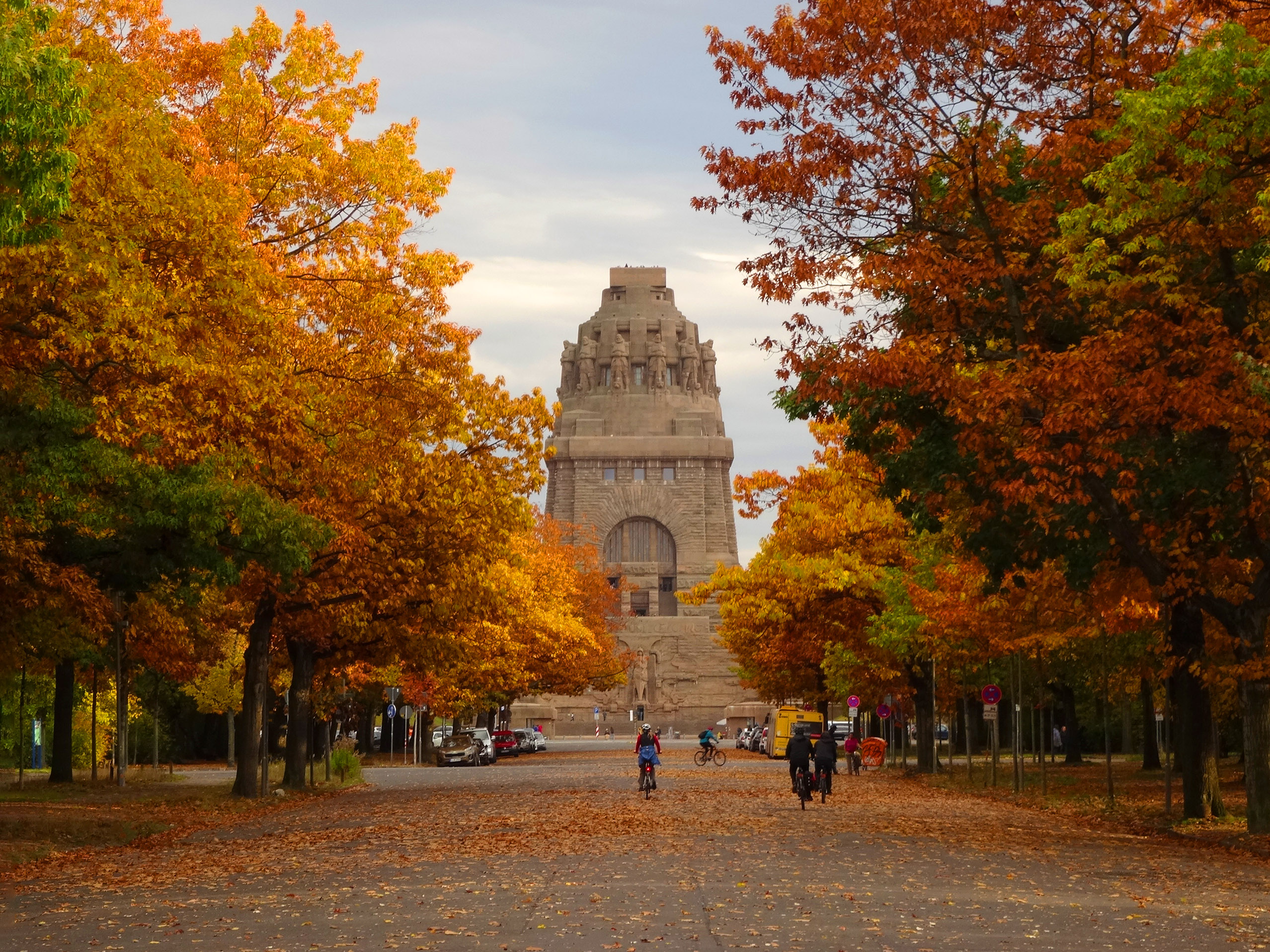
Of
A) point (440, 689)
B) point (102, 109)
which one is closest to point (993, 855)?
point (102, 109)

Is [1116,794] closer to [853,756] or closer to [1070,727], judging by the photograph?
[853,756]

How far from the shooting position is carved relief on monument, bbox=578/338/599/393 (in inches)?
5418

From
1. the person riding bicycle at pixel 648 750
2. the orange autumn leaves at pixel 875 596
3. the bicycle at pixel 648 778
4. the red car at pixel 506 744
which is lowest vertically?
the red car at pixel 506 744

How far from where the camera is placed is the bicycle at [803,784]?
2905 cm

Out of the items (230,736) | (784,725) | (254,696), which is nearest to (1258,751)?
(254,696)

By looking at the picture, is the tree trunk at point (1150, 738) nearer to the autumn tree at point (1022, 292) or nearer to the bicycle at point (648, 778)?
the bicycle at point (648, 778)

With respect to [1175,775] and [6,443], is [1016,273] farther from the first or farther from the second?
[1175,775]

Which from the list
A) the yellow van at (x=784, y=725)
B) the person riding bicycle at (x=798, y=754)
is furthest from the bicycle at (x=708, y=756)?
the person riding bicycle at (x=798, y=754)

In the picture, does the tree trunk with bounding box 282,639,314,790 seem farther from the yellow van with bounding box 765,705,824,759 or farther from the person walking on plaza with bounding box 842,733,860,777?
the yellow van with bounding box 765,705,824,759

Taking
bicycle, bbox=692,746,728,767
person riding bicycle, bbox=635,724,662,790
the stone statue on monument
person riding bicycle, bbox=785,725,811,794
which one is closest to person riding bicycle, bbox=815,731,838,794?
person riding bicycle, bbox=785,725,811,794

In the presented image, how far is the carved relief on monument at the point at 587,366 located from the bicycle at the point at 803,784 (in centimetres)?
10862

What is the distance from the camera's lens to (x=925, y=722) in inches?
1893

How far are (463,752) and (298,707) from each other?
24.6 m

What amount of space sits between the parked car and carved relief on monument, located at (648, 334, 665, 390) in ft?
245
